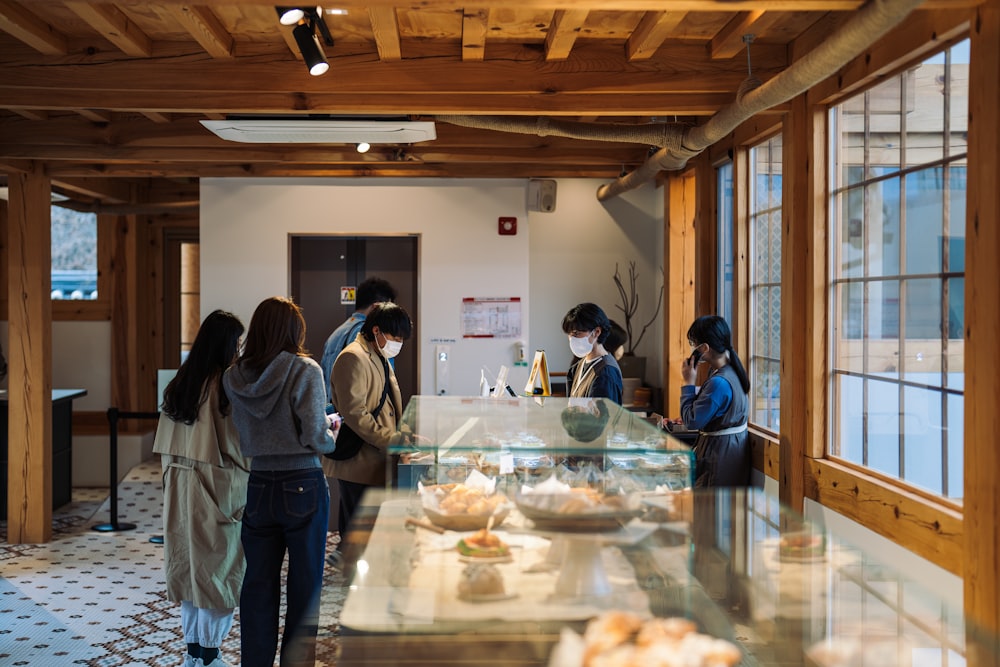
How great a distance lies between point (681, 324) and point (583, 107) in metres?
3.06

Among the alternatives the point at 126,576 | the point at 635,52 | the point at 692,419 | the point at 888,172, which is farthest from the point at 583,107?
the point at 126,576

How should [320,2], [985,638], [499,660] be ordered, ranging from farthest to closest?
[320,2] < [499,660] < [985,638]

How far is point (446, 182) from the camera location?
297 inches

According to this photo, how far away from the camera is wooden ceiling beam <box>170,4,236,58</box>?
3.62 metres

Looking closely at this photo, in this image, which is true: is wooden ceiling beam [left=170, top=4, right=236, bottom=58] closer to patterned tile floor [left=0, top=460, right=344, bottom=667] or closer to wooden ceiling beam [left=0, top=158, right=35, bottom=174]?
patterned tile floor [left=0, top=460, right=344, bottom=667]

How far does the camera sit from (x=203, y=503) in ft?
13.2

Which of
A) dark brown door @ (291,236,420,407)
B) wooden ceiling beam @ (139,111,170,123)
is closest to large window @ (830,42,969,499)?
wooden ceiling beam @ (139,111,170,123)

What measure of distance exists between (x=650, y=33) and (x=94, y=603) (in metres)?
4.33

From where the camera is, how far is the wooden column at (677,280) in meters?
7.11

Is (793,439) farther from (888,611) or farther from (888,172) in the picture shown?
(888,611)

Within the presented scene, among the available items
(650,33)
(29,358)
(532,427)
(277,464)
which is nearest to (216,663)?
(277,464)

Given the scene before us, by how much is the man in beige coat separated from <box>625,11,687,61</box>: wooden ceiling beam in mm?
1606

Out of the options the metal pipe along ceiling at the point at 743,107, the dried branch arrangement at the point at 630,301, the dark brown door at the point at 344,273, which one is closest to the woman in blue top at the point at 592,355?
the metal pipe along ceiling at the point at 743,107

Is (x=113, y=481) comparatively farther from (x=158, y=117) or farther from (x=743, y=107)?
(x=743, y=107)
